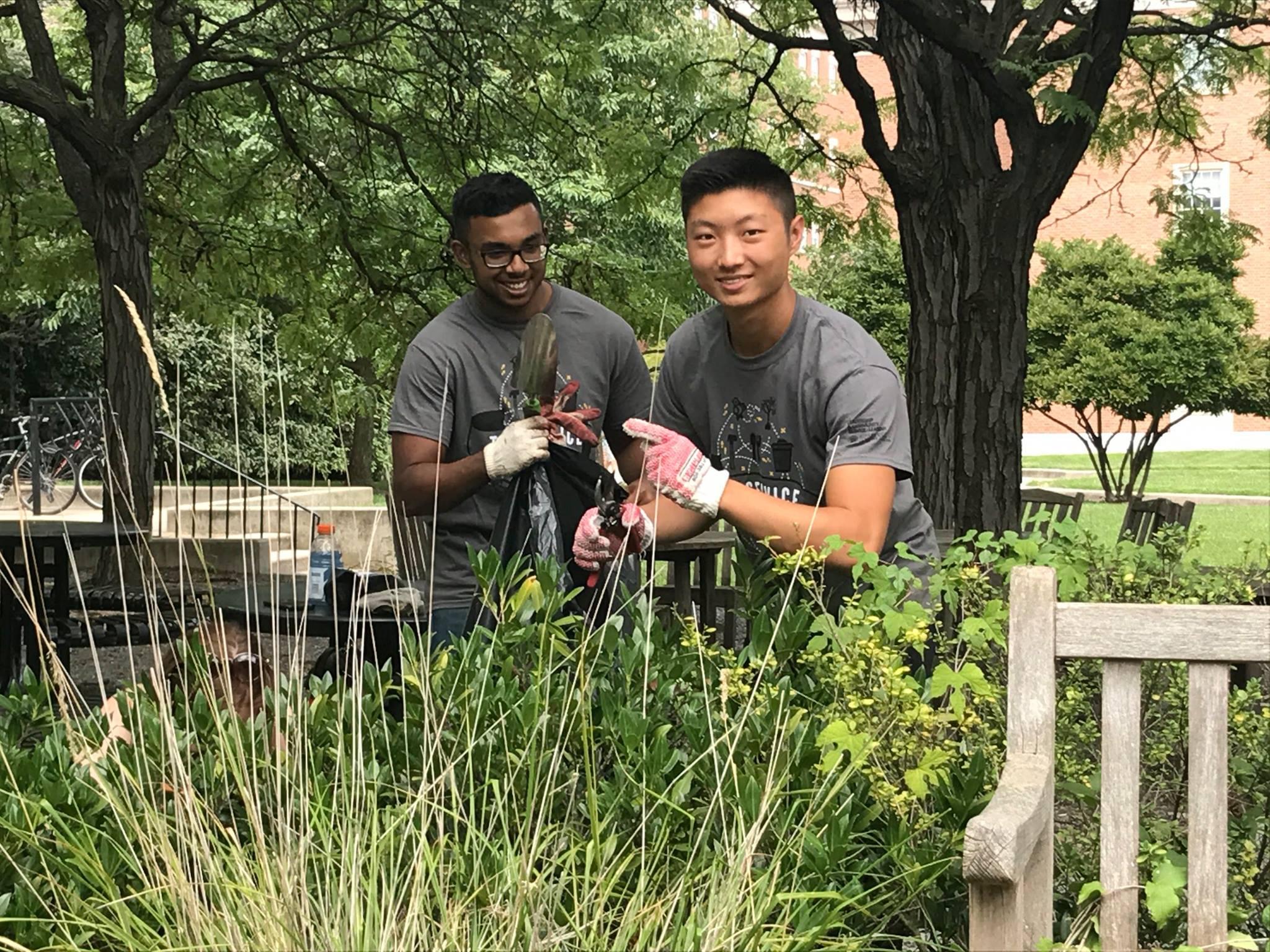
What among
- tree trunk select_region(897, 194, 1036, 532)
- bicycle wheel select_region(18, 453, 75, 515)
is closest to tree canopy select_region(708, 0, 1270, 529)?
tree trunk select_region(897, 194, 1036, 532)

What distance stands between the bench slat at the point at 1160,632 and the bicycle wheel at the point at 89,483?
11.9 metres

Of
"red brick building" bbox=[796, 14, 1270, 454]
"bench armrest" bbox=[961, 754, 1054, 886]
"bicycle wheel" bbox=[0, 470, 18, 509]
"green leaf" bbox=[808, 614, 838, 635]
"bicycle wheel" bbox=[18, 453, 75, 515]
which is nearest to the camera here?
"bench armrest" bbox=[961, 754, 1054, 886]

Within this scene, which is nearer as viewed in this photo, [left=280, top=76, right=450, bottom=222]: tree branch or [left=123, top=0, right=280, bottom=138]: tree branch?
[left=123, top=0, right=280, bottom=138]: tree branch

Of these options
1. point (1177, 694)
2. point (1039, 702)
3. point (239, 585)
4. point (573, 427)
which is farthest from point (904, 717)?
point (239, 585)

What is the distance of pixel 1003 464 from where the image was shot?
259 inches

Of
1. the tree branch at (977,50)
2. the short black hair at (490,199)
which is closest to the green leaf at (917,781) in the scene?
the short black hair at (490,199)

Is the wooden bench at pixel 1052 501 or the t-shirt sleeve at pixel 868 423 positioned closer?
the t-shirt sleeve at pixel 868 423

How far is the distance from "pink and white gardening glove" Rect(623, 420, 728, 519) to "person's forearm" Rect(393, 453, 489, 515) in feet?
2.04

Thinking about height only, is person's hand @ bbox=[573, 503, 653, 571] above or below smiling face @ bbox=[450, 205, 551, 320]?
below

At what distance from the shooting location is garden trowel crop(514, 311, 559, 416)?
10.7ft

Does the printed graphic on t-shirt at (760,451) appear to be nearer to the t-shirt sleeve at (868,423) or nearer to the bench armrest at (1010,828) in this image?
the t-shirt sleeve at (868,423)

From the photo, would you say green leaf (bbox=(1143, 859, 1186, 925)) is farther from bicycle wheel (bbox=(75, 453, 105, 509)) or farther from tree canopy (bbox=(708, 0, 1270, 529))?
bicycle wheel (bbox=(75, 453, 105, 509))

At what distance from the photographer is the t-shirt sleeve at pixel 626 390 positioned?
384 cm

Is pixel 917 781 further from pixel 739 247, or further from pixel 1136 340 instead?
pixel 1136 340
